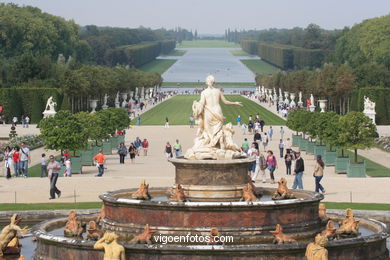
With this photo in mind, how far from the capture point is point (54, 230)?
84.3 ft

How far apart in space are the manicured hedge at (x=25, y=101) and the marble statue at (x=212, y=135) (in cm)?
6297

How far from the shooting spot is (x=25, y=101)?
88812 mm

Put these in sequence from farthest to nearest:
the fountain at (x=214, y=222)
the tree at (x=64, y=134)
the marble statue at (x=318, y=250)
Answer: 1. the tree at (x=64, y=134)
2. the fountain at (x=214, y=222)
3. the marble statue at (x=318, y=250)

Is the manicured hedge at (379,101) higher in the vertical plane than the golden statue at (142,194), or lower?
lower

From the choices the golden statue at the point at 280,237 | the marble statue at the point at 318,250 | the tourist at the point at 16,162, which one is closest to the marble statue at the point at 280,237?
the golden statue at the point at 280,237

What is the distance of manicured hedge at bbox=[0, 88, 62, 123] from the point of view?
88.1m

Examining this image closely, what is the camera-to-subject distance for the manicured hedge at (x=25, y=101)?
8812cm

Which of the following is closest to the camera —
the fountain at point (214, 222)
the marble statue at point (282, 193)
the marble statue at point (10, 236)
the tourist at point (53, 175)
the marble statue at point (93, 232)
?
the fountain at point (214, 222)

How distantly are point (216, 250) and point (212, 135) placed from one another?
488 cm

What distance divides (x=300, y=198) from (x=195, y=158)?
103 inches

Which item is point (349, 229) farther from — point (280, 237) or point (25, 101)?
point (25, 101)

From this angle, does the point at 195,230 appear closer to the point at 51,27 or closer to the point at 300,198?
the point at 300,198

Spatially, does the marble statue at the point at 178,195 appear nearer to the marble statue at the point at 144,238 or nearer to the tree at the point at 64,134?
the marble statue at the point at 144,238

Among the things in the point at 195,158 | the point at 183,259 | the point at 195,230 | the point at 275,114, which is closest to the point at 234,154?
the point at 195,158
